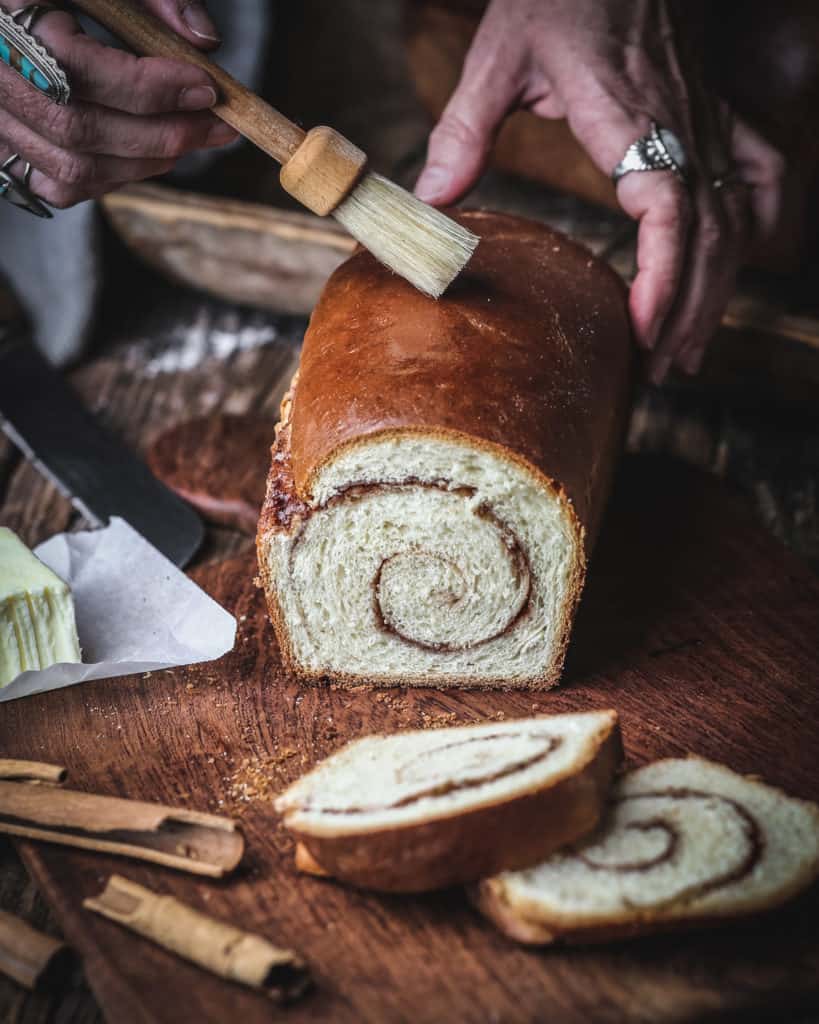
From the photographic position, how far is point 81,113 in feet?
8.42

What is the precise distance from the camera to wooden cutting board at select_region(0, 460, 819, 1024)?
1.91 m

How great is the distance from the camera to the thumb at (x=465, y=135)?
347cm

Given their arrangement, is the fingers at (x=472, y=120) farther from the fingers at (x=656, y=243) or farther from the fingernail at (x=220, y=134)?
the fingernail at (x=220, y=134)

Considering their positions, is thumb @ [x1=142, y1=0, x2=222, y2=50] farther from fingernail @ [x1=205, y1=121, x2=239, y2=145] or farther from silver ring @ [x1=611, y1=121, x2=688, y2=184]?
silver ring @ [x1=611, y1=121, x2=688, y2=184]

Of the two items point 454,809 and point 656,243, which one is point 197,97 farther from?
point 454,809

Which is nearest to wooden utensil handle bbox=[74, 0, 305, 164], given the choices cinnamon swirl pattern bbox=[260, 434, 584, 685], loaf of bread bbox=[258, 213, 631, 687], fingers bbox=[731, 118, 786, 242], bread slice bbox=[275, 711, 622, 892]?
loaf of bread bbox=[258, 213, 631, 687]

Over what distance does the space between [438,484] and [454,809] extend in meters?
0.76

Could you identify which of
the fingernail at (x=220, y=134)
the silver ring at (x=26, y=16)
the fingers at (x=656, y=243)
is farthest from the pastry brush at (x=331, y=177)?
the fingers at (x=656, y=243)

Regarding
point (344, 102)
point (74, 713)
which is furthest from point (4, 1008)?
point (344, 102)

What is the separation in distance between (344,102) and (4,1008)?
15.7ft

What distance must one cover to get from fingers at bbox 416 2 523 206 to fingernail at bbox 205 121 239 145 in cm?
83

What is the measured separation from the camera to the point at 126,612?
294cm

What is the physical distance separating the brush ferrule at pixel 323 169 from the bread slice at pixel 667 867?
1.44m

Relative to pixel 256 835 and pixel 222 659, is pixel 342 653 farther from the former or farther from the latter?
pixel 256 835
